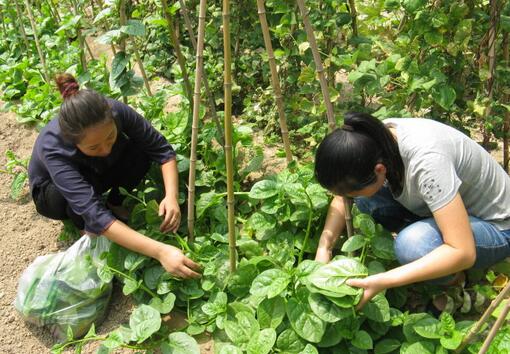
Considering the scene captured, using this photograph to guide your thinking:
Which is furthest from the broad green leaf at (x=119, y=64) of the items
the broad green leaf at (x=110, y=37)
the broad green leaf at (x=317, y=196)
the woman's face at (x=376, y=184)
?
the woman's face at (x=376, y=184)

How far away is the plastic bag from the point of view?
1.88 metres

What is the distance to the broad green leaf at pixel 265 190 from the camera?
1812 mm

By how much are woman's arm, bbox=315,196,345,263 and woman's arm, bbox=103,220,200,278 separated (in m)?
0.45

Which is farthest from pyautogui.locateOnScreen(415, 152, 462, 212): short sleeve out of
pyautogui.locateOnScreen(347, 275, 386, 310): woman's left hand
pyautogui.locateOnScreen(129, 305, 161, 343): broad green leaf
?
pyautogui.locateOnScreen(129, 305, 161, 343): broad green leaf

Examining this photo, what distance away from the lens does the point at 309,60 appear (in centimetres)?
219

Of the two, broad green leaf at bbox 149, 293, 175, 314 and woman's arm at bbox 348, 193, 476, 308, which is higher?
woman's arm at bbox 348, 193, 476, 308

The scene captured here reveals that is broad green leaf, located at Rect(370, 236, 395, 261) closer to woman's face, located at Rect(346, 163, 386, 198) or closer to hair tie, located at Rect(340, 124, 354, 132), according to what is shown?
woman's face, located at Rect(346, 163, 386, 198)

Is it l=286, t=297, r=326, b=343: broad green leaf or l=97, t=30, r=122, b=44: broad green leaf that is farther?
l=97, t=30, r=122, b=44: broad green leaf

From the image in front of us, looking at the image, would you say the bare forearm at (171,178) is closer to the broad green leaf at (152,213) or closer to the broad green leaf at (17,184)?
the broad green leaf at (152,213)

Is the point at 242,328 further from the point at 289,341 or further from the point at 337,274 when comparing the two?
the point at 337,274

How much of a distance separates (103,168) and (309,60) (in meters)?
0.97

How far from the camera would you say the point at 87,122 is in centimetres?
164

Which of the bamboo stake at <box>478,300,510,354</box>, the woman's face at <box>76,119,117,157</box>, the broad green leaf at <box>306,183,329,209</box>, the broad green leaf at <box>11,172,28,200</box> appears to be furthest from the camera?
the broad green leaf at <box>11,172,28,200</box>

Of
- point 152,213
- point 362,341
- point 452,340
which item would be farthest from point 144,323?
point 452,340
